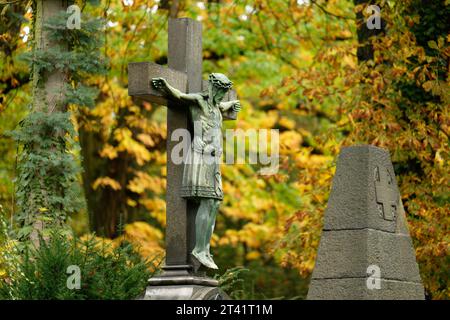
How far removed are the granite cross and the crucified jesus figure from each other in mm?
95

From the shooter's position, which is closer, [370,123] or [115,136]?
[370,123]

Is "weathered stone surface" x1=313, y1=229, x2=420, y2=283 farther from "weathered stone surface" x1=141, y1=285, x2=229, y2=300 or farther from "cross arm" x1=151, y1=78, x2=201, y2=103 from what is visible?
"cross arm" x1=151, y1=78, x2=201, y2=103

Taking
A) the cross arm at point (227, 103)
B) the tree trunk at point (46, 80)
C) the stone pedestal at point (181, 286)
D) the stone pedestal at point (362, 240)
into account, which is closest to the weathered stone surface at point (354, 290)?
the stone pedestal at point (362, 240)

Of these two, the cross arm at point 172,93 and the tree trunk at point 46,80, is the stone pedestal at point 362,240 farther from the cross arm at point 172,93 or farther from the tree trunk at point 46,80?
the tree trunk at point 46,80

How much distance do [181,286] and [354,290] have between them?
1.55 metres

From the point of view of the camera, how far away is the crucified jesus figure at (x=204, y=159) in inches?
340

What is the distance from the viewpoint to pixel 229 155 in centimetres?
1934

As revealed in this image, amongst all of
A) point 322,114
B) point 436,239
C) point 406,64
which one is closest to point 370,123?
point 406,64

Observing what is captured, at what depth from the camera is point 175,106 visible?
904 centimetres
